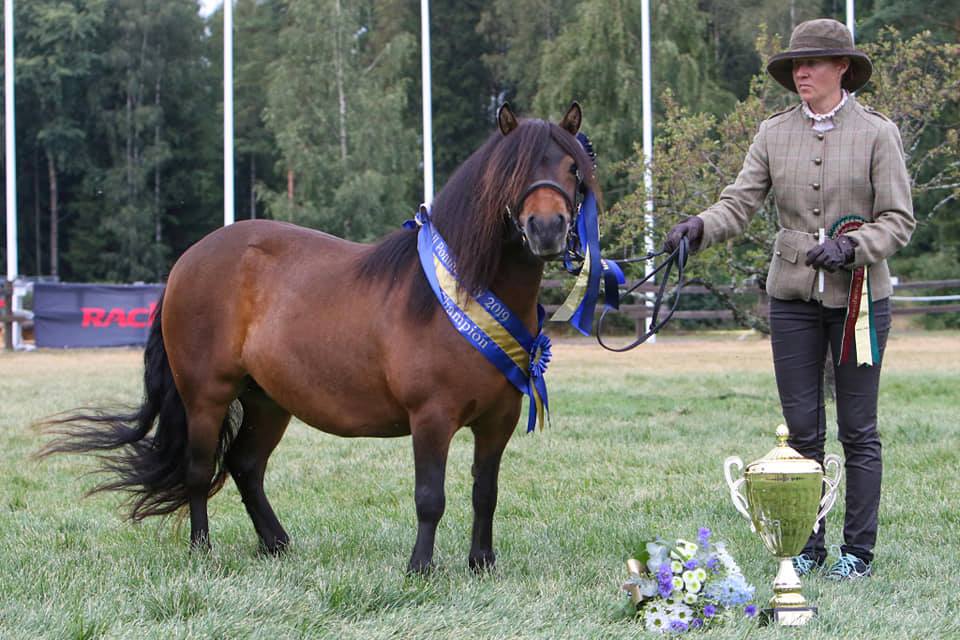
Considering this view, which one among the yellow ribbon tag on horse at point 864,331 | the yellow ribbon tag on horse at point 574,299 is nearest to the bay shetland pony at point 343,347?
the yellow ribbon tag on horse at point 574,299

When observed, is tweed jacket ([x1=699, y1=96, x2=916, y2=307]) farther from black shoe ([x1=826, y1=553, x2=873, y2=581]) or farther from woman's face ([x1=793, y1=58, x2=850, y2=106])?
black shoe ([x1=826, y1=553, x2=873, y2=581])

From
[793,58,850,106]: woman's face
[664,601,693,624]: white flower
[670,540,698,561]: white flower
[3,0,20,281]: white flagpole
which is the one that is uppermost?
[3,0,20,281]: white flagpole

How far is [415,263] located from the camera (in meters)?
4.61

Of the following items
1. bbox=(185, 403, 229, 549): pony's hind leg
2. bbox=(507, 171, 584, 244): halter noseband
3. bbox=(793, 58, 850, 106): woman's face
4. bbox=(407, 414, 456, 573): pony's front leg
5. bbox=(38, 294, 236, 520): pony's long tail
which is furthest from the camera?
bbox=(38, 294, 236, 520): pony's long tail

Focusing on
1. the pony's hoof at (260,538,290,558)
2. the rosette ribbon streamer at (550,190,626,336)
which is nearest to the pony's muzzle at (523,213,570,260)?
the rosette ribbon streamer at (550,190,626,336)

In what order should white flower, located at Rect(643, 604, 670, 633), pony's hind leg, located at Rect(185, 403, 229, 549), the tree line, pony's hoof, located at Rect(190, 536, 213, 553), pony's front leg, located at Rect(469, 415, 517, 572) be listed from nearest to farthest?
white flower, located at Rect(643, 604, 670, 633)
pony's front leg, located at Rect(469, 415, 517, 572)
pony's hoof, located at Rect(190, 536, 213, 553)
pony's hind leg, located at Rect(185, 403, 229, 549)
the tree line

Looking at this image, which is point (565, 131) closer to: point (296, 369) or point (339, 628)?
point (296, 369)

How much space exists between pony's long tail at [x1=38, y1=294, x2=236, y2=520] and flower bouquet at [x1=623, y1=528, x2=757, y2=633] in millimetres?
2468

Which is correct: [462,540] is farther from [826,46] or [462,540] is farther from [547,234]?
[826,46]

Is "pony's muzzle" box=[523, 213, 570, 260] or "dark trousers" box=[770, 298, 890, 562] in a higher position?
"pony's muzzle" box=[523, 213, 570, 260]

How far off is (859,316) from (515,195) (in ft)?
5.14

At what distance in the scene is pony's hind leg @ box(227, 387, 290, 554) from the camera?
526 cm

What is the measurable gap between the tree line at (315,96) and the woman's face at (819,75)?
1032 inches

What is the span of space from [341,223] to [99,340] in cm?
1459
